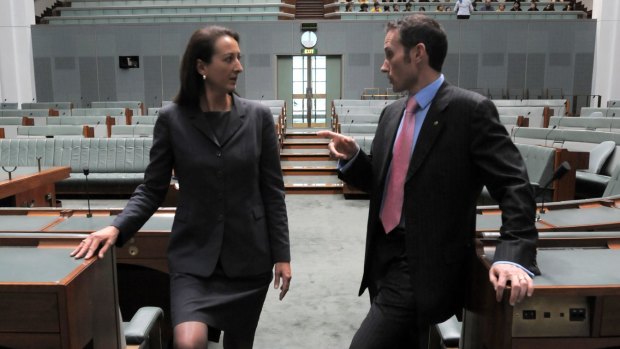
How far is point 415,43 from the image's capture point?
47.0 inches

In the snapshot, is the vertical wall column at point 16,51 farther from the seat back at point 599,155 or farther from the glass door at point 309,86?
the seat back at point 599,155

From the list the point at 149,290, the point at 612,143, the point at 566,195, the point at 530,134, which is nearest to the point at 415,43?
the point at 149,290

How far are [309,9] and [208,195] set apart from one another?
43.4 feet

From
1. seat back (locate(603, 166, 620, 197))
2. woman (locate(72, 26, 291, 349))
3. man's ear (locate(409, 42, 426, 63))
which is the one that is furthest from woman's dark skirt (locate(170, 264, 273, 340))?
seat back (locate(603, 166, 620, 197))

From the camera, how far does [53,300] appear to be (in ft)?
3.10

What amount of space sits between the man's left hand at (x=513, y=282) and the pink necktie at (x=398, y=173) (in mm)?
330

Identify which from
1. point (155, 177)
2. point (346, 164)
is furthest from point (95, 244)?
point (346, 164)

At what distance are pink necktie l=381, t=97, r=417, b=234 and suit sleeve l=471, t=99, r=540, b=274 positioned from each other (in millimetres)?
166

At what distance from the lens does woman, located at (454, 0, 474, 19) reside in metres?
11.5

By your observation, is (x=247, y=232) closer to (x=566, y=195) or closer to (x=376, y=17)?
(x=566, y=195)

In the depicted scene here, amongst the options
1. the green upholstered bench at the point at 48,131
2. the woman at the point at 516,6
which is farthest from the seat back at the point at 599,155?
the woman at the point at 516,6

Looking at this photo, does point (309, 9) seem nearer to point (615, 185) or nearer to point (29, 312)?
point (615, 185)

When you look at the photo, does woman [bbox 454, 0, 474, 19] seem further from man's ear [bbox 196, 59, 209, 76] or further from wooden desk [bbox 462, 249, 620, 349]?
wooden desk [bbox 462, 249, 620, 349]

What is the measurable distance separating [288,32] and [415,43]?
11.0 metres
